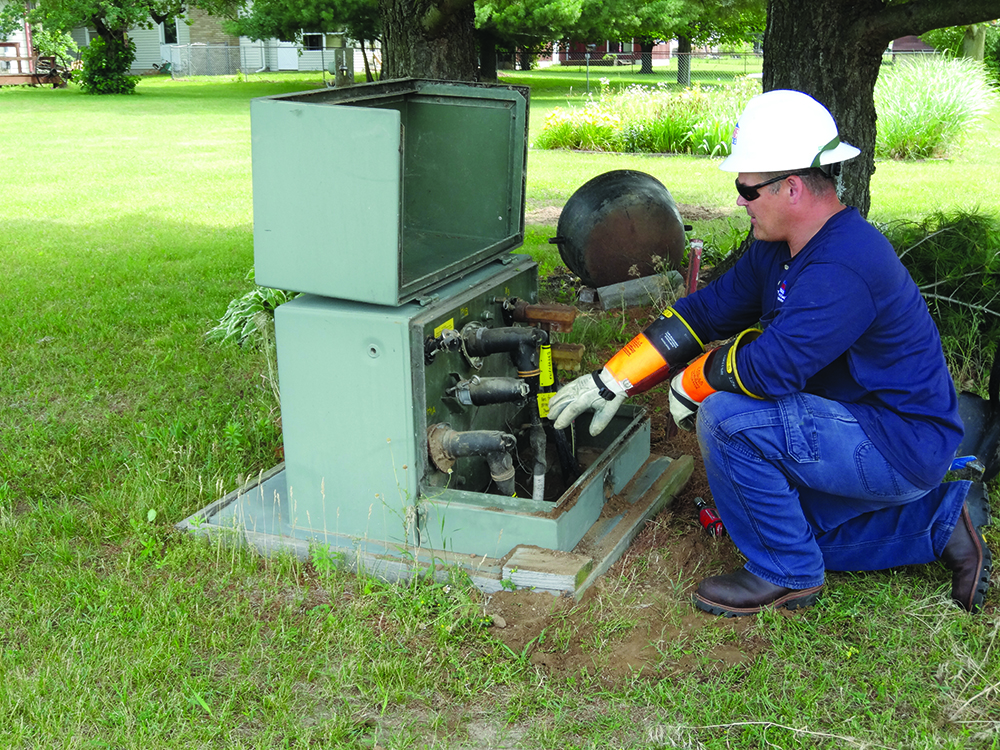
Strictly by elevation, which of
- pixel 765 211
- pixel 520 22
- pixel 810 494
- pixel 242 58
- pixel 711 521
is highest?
pixel 520 22

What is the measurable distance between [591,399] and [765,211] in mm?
769

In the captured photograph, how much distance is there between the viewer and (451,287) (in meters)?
3.15

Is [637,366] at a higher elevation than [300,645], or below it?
higher

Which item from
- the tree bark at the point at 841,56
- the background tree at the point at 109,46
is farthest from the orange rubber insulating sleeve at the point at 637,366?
the background tree at the point at 109,46

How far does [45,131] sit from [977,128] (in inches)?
603

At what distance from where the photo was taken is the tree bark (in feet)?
15.7

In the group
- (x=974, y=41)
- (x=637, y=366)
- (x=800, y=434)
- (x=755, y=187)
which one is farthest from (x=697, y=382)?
(x=974, y=41)

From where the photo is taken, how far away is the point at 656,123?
1358 cm

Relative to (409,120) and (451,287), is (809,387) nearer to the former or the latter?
(451,287)

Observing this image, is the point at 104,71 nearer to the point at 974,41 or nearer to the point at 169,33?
the point at 169,33

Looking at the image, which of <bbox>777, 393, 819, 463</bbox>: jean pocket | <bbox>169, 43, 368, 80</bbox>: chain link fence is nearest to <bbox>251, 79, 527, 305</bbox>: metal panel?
<bbox>777, 393, 819, 463</bbox>: jean pocket

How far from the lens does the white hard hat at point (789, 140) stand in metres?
2.64

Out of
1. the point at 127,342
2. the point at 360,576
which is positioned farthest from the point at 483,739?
the point at 127,342

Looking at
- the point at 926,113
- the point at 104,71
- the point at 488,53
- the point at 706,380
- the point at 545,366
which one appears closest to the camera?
the point at 706,380
